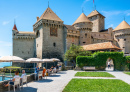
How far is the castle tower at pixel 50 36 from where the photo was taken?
32625 mm

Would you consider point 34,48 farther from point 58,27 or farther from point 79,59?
point 79,59

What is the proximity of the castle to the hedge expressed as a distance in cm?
1120

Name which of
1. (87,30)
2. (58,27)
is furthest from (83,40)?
(58,27)

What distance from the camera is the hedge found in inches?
914

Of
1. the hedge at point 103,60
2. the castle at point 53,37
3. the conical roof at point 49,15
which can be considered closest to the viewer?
the hedge at point 103,60

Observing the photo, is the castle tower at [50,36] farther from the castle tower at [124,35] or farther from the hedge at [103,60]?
the castle tower at [124,35]

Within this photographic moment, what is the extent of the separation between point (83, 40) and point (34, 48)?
48.5 feet

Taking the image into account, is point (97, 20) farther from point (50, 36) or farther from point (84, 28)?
point (50, 36)

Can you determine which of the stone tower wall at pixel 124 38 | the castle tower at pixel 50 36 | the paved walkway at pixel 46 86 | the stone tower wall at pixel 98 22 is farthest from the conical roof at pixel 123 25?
the paved walkway at pixel 46 86

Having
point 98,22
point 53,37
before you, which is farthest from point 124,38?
point 53,37

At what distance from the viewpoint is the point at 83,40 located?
37688 mm

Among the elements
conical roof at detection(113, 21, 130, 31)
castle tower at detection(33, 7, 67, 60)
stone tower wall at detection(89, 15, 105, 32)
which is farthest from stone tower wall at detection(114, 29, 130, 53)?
castle tower at detection(33, 7, 67, 60)

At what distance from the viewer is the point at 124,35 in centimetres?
4394

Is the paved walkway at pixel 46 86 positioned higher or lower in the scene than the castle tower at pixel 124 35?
lower
